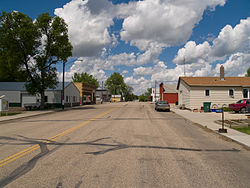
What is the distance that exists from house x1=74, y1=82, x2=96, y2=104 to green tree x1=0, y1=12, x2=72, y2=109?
22904 mm

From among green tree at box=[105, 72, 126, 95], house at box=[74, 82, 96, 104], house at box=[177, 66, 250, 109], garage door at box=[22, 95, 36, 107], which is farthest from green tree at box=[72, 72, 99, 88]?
house at box=[177, 66, 250, 109]

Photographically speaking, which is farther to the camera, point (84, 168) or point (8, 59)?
point (8, 59)

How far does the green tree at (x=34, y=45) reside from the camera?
27922 millimetres

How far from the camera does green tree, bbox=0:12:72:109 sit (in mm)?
27922

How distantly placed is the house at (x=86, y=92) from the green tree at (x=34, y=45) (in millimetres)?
22904

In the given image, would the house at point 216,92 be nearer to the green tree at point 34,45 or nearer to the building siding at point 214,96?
the building siding at point 214,96

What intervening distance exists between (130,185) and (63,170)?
1.82m

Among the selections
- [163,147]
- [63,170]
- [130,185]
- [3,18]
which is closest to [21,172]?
[63,170]

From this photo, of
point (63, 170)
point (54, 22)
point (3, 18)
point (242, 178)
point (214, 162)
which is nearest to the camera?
point (242, 178)

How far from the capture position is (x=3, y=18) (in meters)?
27.9

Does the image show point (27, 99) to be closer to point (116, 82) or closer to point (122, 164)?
point (122, 164)

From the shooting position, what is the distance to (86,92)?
5938 centimetres

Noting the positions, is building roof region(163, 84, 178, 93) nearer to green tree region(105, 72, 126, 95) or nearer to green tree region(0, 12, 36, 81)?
green tree region(0, 12, 36, 81)

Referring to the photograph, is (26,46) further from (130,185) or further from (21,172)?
(130,185)
